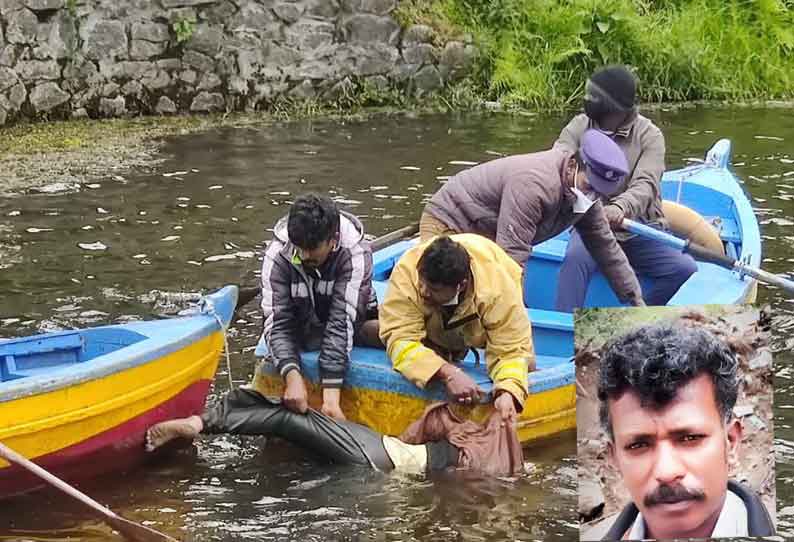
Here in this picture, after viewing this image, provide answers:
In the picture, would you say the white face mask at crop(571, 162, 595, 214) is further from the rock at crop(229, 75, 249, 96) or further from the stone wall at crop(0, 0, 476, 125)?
the rock at crop(229, 75, 249, 96)

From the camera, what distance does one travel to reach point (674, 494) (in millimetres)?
3811

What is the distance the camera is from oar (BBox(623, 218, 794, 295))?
773 centimetres

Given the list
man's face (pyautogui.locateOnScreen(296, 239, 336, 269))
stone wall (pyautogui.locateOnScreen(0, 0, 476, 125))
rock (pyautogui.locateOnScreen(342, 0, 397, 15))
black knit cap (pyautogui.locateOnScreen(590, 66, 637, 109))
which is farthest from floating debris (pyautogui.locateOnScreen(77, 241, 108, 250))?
rock (pyautogui.locateOnScreen(342, 0, 397, 15))

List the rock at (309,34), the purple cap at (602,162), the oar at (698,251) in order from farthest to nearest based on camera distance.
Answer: the rock at (309,34) < the oar at (698,251) < the purple cap at (602,162)

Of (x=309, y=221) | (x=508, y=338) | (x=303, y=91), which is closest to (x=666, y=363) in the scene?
(x=508, y=338)

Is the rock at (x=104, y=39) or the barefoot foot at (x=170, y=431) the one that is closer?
the barefoot foot at (x=170, y=431)

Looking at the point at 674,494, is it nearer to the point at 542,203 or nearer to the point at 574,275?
the point at 542,203

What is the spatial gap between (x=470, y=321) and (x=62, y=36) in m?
10.1

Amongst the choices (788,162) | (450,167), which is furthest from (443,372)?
(788,162)

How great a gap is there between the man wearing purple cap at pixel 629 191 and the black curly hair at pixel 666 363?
151 inches

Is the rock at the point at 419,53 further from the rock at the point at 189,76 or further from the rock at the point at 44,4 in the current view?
the rock at the point at 44,4

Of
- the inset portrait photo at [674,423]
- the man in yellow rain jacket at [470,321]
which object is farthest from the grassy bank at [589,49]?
the inset portrait photo at [674,423]

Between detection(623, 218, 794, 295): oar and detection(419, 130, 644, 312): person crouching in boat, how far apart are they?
33cm

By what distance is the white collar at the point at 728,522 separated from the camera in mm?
3840
